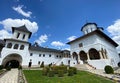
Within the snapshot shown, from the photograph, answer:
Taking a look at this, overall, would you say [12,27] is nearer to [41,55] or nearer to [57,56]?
[41,55]

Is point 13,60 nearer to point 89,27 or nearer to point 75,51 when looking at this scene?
point 75,51

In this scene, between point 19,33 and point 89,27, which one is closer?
point 19,33

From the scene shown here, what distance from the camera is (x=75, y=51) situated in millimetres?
30453

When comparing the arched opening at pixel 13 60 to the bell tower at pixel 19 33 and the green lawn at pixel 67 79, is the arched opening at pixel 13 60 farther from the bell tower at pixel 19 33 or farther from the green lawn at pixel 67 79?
the green lawn at pixel 67 79

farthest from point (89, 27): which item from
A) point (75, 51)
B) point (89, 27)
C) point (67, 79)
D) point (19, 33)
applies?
point (67, 79)

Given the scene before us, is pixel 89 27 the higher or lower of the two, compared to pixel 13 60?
higher

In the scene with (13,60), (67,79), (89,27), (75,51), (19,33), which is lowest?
(67,79)

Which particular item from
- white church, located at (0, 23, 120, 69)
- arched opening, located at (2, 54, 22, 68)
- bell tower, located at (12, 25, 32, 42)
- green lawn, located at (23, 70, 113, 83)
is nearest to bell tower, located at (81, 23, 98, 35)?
white church, located at (0, 23, 120, 69)

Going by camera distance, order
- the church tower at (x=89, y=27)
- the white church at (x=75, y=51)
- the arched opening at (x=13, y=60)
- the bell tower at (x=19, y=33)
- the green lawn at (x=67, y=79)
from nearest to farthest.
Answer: the green lawn at (x=67, y=79) < the white church at (x=75, y=51) < the arched opening at (x=13, y=60) < the bell tower at (x=19, y=33) < the church tower at (x=89, y=27)

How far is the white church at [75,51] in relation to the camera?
24.1 m

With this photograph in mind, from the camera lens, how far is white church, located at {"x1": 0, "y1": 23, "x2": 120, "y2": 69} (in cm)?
2408

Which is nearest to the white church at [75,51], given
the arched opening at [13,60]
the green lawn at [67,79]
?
the arched opening at [13,60]

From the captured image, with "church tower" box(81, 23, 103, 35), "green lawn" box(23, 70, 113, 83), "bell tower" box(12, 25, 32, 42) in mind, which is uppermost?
"church tower" box(81, 23, 103, 35)

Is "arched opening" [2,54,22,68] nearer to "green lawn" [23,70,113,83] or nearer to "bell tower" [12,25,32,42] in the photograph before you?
"bell tower" [12,25,32,42]
